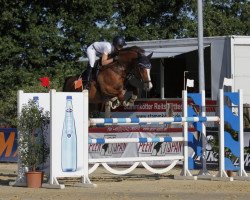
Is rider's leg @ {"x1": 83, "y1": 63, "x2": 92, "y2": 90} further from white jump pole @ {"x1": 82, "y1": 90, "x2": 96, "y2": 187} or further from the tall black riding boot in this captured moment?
white jump pole @ {"x1": 82, "y1": 90, "x2": 96, "y2": 187}

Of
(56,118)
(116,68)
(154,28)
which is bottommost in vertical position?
(56,118)

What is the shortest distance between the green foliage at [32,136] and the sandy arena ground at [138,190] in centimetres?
57

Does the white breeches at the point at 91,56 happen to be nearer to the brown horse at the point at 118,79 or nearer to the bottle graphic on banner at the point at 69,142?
the brown horse at the point at 118,79

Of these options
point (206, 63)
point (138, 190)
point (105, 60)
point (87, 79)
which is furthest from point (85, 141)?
point (206, 63)

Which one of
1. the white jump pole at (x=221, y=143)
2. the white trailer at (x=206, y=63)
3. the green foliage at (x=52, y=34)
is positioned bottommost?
the white jump pole at (x=221, y=143)

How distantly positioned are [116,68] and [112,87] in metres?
0.43

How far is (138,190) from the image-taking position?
47.2ft

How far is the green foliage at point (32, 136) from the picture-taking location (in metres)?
14.9

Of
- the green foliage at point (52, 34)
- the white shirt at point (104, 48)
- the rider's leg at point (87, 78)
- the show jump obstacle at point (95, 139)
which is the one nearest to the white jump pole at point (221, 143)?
the show jump obstacle at point (95, 139)

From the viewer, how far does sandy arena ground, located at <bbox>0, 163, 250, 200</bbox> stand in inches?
519

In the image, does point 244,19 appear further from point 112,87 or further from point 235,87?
point 112,87

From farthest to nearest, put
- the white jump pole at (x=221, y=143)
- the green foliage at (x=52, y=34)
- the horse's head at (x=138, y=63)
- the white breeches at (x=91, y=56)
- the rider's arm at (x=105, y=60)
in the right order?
the green foliage at (x=52, y=34), the white breeches at (x=91, y=56), the rider's arm at (x=105, y=60), the horse's head at (x=138, y=63), the white jump pole at (x=221, y=143)

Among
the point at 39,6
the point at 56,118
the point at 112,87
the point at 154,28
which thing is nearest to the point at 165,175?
the point at 112,87

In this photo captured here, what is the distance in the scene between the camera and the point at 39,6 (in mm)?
36750
